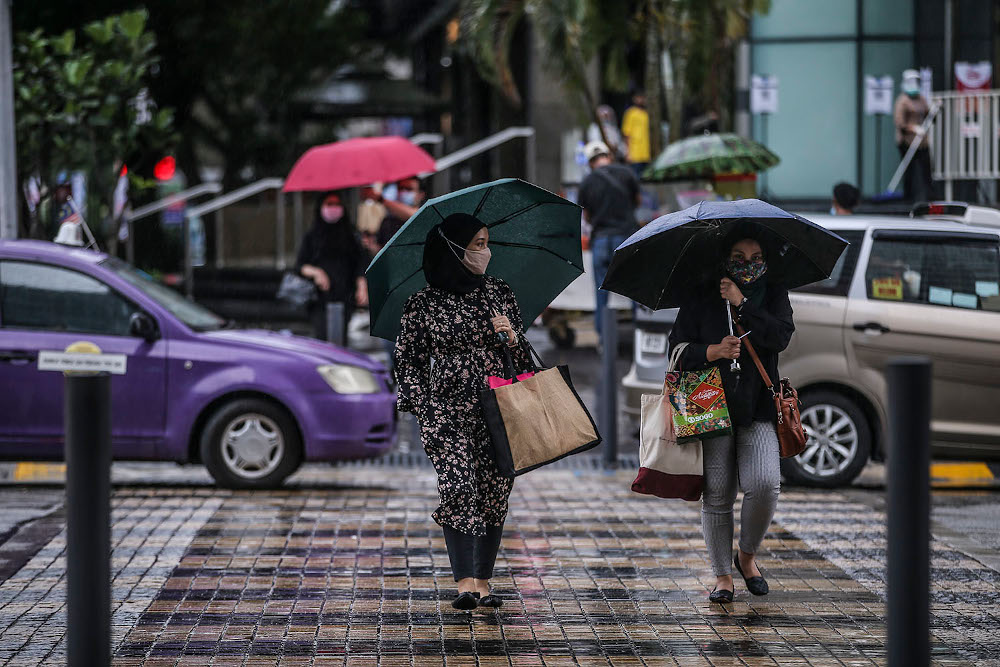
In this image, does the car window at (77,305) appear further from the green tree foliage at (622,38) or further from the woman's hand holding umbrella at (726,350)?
the green tree foliage at (622,38)

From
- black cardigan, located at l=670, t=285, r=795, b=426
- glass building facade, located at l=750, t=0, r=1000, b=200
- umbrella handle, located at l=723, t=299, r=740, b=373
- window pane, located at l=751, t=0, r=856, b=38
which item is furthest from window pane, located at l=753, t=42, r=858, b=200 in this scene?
umbrella handle, located at l=723, t=299, r=740, b=373

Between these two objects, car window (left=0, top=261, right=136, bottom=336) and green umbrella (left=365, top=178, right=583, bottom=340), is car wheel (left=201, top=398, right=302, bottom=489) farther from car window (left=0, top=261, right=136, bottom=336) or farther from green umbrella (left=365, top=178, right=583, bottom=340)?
green umbrella (left=365, top=178, right=583, bottom=340)

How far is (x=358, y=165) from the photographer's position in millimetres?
13078

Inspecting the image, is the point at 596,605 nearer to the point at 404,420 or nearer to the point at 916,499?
the point at 916,499

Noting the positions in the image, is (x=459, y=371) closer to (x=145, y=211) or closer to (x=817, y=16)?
(x=817, y=16)

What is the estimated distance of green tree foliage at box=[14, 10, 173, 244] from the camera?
1375cm

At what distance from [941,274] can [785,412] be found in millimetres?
4176

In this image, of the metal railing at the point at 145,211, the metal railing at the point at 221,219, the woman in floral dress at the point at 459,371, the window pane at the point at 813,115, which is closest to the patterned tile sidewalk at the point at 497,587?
the woman in floral dress at the point at 459,371

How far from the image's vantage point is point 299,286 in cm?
1308

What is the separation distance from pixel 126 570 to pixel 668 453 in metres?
2.79

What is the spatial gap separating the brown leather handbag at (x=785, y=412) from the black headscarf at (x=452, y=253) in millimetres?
1181

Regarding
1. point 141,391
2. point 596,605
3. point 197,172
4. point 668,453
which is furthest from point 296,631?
point 197,172

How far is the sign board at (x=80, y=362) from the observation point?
9.49 metres

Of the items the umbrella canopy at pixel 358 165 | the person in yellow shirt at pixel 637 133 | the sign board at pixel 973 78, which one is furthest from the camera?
the person in yellow shirt at pixel 637 133
